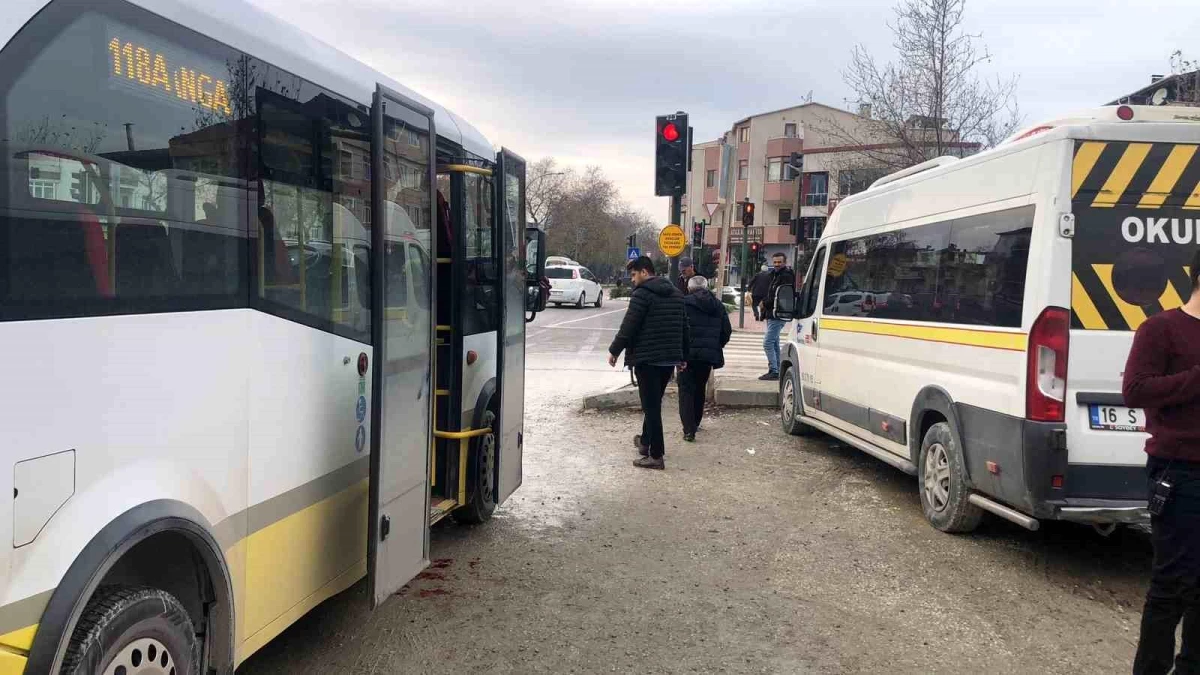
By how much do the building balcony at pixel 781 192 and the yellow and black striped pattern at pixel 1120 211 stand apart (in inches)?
2473

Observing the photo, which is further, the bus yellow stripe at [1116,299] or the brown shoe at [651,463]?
the brown shoe at [651,463]

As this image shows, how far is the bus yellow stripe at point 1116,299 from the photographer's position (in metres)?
4.85

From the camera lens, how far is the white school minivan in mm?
4805

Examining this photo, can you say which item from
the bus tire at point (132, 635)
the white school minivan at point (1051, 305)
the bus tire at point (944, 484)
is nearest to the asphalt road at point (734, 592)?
the bus tire at point (944, 484)

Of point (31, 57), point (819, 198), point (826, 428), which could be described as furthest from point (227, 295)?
point (819, 198)

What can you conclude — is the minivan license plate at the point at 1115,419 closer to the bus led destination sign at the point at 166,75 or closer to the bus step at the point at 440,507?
the bus step at the point at 440,507

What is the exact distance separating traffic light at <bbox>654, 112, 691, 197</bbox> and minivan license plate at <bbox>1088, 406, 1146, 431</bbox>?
21.6ft

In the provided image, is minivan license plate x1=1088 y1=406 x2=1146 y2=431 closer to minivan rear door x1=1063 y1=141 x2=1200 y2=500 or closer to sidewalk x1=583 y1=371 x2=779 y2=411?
minivan rear door x1=1063 y1=141 x2=1200 y2=500

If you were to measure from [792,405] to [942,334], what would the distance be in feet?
11.9

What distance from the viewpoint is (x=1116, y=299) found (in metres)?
4.85

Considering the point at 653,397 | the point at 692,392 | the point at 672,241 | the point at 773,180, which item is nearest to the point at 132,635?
the point at 653,397

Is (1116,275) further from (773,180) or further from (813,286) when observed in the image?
(773,180)

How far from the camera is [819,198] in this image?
63.7m

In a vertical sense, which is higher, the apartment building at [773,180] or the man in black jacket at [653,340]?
the apartment building at [773,180]
